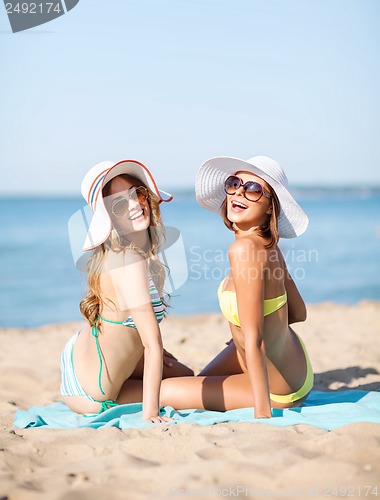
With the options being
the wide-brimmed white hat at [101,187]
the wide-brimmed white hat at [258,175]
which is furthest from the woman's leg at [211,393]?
the wide-brimmed white hat at [101,187]

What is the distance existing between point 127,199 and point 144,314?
0.76m

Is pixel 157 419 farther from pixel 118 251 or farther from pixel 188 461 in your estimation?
pixel 118 251

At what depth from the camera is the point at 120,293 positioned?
12.3ft

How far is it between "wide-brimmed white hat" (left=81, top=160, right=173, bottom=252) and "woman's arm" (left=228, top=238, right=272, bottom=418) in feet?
2.42

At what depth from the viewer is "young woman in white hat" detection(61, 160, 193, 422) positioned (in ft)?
12.0

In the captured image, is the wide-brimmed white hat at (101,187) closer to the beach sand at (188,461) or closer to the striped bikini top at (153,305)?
the striped bikini top at (153,305)

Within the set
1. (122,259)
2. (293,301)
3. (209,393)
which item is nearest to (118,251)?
(122,259)

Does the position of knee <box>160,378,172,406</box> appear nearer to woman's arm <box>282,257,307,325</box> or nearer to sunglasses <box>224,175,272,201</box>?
woman's arm <box>282,257,307,325</box>

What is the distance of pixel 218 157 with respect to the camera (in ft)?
12.3

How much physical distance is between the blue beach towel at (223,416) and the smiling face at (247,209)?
1203 mm

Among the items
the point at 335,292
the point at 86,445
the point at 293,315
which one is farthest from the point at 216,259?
the point at 86,445

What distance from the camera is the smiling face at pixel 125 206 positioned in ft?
12.4

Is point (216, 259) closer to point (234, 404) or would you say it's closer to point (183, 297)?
point (183, 297)

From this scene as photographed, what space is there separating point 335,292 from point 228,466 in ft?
32.8
